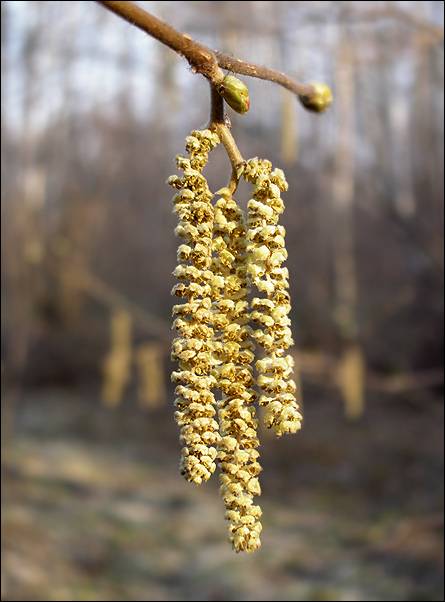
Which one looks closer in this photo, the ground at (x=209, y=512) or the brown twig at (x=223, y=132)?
the brown twig at (x=223, y=132)

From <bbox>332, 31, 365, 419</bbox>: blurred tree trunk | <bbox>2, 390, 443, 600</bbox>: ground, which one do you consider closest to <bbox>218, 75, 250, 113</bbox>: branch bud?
<bbox>2, 390, 443, 600</bbox>: ground

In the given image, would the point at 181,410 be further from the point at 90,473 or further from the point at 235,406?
the point at 90,473

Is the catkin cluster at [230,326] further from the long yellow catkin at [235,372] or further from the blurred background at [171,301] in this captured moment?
the blurred background at [171,301]

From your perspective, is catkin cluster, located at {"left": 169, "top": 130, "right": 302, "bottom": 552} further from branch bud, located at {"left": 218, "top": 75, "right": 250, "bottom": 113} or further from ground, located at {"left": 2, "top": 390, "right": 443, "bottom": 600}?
ground, located at {"left": 2, "top": 390, "right": 443, "bottom": 600}

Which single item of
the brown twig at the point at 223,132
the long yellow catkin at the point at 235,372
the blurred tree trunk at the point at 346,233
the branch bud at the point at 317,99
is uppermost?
the blurred tree trunk at the point at 346,233

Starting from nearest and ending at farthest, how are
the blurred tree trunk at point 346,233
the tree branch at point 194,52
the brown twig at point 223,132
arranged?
the tree branch at point 194,52
the brown twig at point 223,132
the blurred tree trunk at point 346,233

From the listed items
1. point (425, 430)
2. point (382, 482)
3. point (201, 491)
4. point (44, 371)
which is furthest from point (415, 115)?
point (44, 371)

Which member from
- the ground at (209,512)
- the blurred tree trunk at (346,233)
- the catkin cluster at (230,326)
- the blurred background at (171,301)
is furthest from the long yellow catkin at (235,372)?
the blurred tree trunk at (346,233)

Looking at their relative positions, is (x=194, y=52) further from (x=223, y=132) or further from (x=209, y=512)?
(x=209, y=512)
